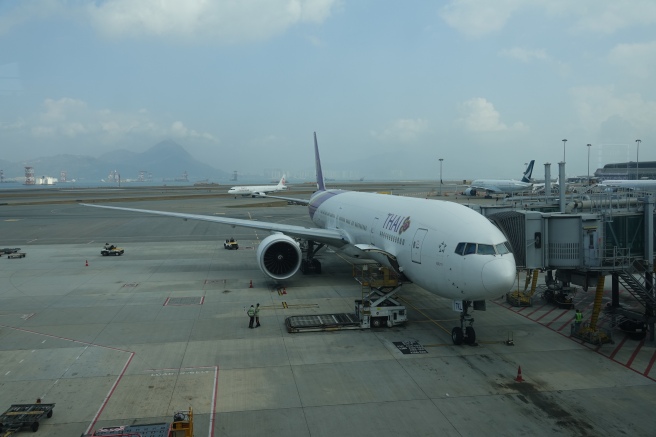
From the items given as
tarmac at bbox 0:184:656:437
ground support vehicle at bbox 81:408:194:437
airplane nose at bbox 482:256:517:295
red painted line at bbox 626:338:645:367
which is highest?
airplane nose at bbox 482:256:517:295

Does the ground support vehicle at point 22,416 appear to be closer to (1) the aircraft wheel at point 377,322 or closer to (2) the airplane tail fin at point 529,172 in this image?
(1) the aircraft wheel at point 377,322

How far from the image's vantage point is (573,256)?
57.7ft

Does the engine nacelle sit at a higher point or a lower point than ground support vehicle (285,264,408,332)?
higher

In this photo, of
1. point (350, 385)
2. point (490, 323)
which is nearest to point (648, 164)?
point (490, 323)

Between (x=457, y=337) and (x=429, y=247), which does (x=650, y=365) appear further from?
(x=429, y=247)

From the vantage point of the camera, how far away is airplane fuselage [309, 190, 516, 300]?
1515cm

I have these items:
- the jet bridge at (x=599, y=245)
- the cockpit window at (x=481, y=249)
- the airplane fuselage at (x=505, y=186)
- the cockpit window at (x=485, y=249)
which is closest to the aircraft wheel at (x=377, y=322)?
the cockpit window at (x=481, y=249)

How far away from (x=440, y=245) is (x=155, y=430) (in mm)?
10437

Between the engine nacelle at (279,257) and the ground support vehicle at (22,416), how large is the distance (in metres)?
14.2

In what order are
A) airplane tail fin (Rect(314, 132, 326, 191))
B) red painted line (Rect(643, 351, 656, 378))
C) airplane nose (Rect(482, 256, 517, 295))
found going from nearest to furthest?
red painted line (Rect(643, 351, 656, 378)) → airplane nose (Rect(482, 256, 517, 295)) → airplane tail fin (Rect(314, 132, 326, 191))

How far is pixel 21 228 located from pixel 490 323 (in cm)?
5343

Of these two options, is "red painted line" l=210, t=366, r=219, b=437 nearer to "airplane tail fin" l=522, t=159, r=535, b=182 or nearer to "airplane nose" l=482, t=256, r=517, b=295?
"airplane nose" l=482, t=256, r=517, b=295

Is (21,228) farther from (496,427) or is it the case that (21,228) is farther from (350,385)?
(496,427)

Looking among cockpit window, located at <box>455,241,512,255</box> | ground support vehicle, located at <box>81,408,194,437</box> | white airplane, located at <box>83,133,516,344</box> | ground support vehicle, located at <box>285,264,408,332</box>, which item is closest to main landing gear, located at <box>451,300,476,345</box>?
white airplane, located at <box>83,133,516,344</box>
